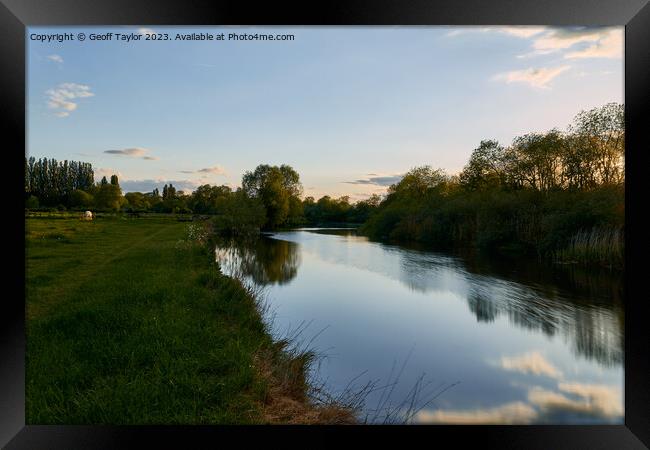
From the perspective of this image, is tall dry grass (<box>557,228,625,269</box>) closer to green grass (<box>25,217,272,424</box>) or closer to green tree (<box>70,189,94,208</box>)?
green grass (<box>25,217,272,424</box>)

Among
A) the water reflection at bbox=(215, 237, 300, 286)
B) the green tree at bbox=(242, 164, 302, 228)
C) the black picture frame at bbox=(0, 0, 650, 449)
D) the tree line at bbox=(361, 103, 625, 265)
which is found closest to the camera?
the black picture frame at bbox=(0, 0, 650, 449)

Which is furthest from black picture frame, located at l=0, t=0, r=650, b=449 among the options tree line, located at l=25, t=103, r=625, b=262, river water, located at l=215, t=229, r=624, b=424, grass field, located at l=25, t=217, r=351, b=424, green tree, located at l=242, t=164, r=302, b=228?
green tree, located at l=242, t=164, r=302, b=228

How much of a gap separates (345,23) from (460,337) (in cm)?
451

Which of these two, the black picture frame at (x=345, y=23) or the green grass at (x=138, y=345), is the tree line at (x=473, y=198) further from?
the black picture frame at (x=345, y=23)

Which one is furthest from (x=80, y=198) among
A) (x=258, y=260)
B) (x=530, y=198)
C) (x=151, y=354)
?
(x=530, y=198)

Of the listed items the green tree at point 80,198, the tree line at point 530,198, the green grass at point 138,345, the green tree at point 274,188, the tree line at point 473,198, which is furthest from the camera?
the green tree at point 274,188

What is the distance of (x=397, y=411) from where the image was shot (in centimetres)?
335

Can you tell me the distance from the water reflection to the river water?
9cm

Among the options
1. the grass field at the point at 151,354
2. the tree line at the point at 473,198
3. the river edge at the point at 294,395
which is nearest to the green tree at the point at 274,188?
the tree line at the point at 473,198

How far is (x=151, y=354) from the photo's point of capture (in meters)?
3.28

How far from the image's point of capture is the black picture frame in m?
2.31

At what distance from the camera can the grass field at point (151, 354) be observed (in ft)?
8.32

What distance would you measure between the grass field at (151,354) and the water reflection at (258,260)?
2495 millimetres

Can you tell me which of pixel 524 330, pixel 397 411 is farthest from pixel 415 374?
pixel 524 330
